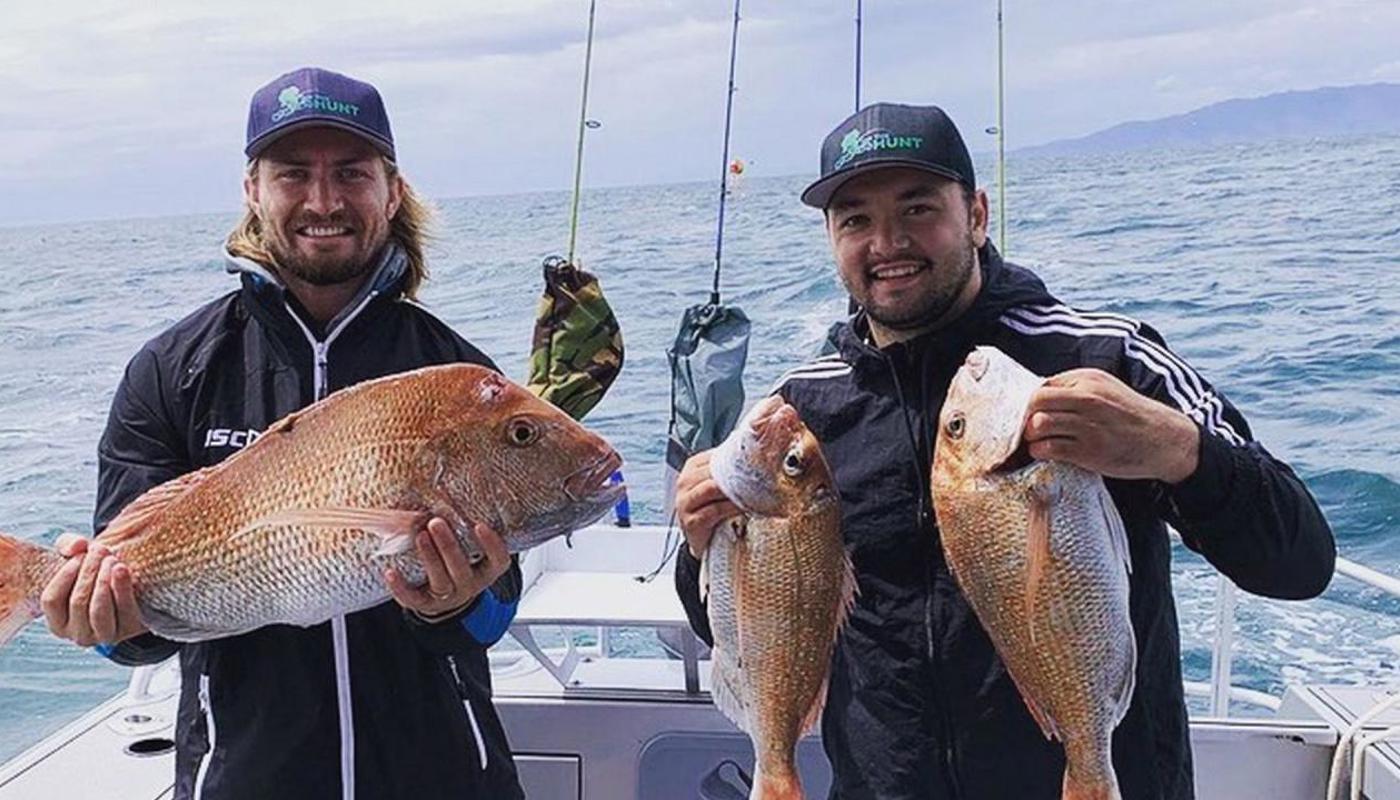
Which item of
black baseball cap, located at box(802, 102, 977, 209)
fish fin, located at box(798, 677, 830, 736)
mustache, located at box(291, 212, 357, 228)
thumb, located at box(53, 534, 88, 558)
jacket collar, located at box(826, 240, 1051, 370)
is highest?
black baseball cap, located at box(802, 102, 977, 209)

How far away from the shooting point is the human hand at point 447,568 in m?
1.93

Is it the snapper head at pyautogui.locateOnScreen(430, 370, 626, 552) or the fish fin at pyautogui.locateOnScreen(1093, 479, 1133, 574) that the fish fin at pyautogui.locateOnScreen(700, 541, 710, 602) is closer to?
Answer: the snapper head at pyautogui.locateOnScreen(430, 370, 626, 552)

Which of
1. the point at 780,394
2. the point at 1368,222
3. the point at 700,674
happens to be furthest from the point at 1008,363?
the point at 1368,222

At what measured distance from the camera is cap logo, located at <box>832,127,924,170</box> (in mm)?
2287

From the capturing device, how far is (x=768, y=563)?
6.84 feet

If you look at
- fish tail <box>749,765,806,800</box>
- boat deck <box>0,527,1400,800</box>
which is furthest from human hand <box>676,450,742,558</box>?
boat deck <box>0,527,1400,800</box>

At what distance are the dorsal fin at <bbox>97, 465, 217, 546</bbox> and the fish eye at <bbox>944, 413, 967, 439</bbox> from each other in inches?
47.5

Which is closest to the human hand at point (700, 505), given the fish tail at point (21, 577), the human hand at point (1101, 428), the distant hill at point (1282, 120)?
the human hand at point (1101, 428)

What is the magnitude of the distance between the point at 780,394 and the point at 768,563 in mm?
558

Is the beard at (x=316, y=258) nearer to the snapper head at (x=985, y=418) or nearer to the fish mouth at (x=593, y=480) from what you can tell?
the fish mouth at (x=593, y=480)

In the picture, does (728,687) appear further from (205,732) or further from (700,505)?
(205,732)

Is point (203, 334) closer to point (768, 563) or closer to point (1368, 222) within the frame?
point (768, 563)

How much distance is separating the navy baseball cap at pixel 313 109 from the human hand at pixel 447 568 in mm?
857

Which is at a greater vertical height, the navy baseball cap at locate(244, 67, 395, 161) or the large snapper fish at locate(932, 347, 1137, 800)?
the navy baseball cap at locate(244, 67, 395, 161)
